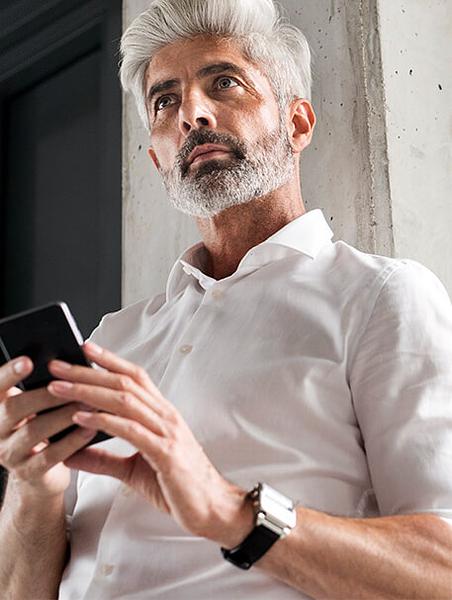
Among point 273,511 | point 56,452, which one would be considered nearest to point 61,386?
point 56,452

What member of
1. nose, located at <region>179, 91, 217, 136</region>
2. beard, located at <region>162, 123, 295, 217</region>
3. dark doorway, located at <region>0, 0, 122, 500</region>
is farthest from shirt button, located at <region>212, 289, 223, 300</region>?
dark doorway, located at <region>0, 0, 122, 500</region>

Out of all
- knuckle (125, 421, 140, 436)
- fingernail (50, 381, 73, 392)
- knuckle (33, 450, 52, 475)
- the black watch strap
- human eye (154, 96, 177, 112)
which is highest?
human eye (154, 96, 177, 112)

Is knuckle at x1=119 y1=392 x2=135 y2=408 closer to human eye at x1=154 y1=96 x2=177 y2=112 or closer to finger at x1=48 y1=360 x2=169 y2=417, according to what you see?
finger at x1=48 y1=360 x2=169 y2=417

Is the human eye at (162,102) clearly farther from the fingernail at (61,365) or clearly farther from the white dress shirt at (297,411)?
the fingernail at (61,365)

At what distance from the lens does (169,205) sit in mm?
2059

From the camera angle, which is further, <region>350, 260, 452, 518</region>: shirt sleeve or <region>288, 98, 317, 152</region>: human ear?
<region>288, 98, 317, 152</region>: human ear

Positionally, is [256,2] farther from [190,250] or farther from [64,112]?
[64,112]

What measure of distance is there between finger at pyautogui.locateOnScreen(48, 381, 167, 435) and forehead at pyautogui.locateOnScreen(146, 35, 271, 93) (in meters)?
0.81

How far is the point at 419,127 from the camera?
170cm

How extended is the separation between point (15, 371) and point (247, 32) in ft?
2.88

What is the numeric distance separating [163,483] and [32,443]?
7.0 inches

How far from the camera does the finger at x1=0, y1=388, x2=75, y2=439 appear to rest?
1078 mm

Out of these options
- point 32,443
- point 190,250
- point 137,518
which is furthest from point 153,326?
point 32,443

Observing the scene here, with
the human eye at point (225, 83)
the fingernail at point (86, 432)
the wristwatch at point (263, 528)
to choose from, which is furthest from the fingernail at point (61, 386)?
the human eye at point (225, 83)
